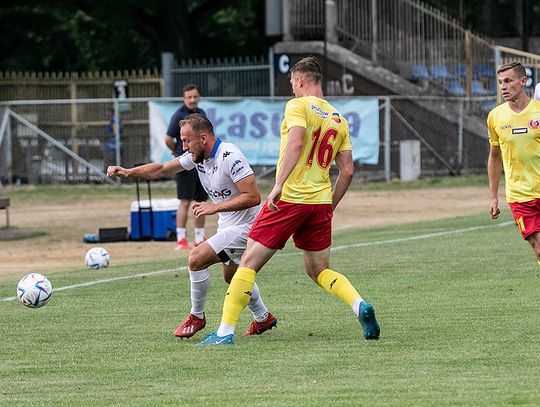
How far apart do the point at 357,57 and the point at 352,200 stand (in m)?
7.24

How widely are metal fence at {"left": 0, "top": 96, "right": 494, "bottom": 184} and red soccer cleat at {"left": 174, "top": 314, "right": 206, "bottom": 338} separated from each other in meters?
20.2

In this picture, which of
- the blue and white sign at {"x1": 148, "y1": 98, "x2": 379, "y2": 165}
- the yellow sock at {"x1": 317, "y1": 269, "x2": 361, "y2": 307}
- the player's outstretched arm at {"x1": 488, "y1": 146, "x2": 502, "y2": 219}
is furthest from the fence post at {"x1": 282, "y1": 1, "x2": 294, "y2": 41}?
the yellow sock at {"x1": 317, "y1": 269, "x2": 361, "y2": 307}

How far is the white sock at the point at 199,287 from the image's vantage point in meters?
9.61

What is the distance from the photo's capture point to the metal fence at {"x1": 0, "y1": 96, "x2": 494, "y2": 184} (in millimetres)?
29984

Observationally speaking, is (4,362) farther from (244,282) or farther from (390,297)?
(390,297)

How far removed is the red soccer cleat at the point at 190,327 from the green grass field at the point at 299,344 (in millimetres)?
80

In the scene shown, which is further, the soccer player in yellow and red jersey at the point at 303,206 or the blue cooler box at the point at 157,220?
the blue cooler box at the point at 157,220

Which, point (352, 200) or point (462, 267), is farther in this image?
point (352, 200)

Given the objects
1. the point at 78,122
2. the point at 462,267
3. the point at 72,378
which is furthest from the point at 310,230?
the point at 78,122

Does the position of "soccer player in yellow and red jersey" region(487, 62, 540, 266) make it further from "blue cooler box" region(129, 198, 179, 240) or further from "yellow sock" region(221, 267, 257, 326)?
"blue cooler box" region(129, 198, 179, 240)

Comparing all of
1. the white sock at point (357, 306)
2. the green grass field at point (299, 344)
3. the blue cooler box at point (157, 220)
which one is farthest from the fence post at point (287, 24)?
the white sock at point (357, 306)

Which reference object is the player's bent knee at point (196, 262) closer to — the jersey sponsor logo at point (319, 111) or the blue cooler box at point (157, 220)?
the jersey sponsor logo at point (319, 111)

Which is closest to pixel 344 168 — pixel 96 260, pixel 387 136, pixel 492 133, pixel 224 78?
pixel 492 133

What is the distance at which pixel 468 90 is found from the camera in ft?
103
